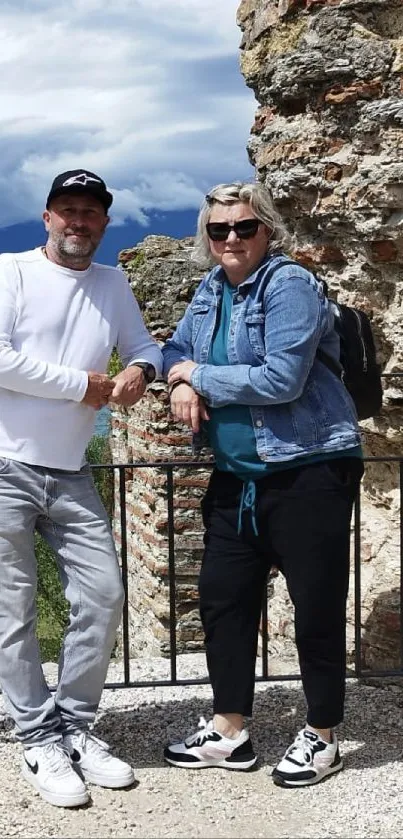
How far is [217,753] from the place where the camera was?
3492 mm

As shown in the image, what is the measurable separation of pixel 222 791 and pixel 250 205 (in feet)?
6.73

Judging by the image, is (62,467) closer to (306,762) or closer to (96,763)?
(96,763)

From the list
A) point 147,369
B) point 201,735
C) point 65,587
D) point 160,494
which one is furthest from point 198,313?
point 160,494

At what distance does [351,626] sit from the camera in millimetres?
5086

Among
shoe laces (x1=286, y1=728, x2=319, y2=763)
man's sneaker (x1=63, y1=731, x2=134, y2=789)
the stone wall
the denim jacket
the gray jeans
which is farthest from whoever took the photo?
the stone wall

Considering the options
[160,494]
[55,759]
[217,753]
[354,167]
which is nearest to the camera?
[55,759]

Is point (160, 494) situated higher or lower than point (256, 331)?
lower

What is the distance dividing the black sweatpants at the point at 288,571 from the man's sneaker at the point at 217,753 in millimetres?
122

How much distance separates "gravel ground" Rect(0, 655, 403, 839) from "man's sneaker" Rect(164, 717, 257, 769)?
0.10 feet

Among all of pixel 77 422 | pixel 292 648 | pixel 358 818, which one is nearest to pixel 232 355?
pixel 77 422

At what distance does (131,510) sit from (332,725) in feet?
15.8

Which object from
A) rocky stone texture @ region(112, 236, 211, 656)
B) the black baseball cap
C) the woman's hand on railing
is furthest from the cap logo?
rocky stone texture @ region(112, 236, 211, 656)

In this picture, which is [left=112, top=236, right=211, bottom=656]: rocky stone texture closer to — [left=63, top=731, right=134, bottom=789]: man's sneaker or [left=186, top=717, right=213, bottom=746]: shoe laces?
[left=186, top=717, right=213, bottom=746]: shoe laces

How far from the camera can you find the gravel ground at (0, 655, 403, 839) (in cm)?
313
